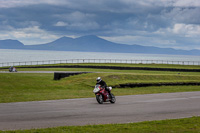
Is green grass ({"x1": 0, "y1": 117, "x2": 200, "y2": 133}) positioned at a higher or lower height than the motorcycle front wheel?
lower

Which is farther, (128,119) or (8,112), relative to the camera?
(8,112)

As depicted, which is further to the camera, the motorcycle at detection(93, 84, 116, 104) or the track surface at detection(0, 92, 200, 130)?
the motorcycle at detection(93, 84, 116, 104)

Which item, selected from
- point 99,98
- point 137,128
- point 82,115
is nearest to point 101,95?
point 99,98

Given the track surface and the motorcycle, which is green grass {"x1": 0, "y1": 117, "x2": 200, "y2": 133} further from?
the motorcycle

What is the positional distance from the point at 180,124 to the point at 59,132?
14.9 feet

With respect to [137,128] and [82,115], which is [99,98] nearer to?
[82,115]

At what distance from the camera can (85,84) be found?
33.9 m

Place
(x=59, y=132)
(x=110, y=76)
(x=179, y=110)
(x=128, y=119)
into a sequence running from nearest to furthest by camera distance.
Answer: (x=59, y=132) < (x=128, y=119) < (x=179, y=110) < (x=110, y=76)

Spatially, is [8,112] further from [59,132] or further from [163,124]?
[163,124]

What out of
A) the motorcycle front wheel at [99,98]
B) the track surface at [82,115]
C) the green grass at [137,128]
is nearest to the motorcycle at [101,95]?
the motorcycle front wheel at [99,98]

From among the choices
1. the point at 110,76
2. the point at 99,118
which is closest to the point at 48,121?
the point at 99,118

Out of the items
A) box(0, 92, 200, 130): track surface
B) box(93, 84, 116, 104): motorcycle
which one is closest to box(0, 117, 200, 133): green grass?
box(0, 92, 200, 130): track surface

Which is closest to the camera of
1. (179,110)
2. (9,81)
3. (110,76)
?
(179,110)

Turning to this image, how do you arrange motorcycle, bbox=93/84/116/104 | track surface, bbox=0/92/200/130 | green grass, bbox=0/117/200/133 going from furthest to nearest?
motorcycle, bbox=93/84/116/104 → track surface, bbox=0/92/200/130 → green grass, bbox=0/117/200/133
